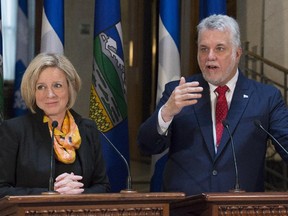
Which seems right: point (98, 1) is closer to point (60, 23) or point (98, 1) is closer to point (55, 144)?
point (60, 23)

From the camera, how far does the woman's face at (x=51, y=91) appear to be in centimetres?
368

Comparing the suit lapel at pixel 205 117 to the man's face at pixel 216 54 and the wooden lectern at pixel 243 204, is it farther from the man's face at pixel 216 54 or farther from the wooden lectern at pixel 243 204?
the wooden lectern at pixel 243 204

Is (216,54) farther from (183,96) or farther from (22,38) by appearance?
(22,38)

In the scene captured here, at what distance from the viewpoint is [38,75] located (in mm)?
3676

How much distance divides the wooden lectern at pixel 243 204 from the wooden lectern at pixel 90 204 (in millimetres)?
126

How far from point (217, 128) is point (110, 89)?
1.16m

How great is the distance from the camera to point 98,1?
16.2ft

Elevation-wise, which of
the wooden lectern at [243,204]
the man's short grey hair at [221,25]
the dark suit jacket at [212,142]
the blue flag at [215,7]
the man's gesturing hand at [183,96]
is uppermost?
the blue flag at [215,7]

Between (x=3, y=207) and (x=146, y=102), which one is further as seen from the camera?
(x=146, y=102)

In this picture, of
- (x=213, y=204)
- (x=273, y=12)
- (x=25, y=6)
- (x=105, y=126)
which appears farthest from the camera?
(x=273, y=12)

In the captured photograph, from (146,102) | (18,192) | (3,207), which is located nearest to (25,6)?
(146,102)

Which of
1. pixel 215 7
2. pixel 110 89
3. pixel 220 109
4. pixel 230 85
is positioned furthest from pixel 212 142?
pixel 215 7

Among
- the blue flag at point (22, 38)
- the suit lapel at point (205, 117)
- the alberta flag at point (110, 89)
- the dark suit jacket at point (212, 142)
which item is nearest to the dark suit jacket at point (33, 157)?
the dark suit jacket at point (212, 142)

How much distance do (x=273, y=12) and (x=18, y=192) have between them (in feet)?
9.64
